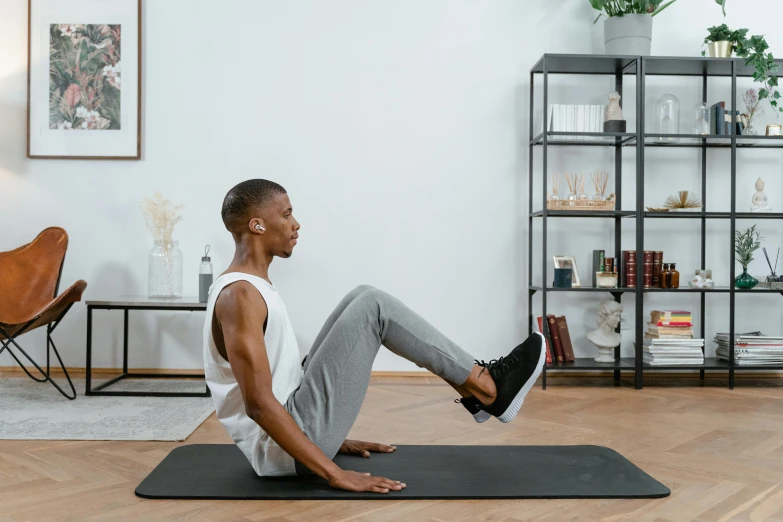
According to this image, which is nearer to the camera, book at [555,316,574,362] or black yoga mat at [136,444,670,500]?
black yoga mat at [136,444,670,500]

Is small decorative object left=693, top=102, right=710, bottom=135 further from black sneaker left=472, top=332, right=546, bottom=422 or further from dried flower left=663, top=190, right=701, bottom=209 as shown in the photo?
black sneaker left=472, top=332, right=546, bottom=422

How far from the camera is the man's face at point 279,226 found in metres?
2.05

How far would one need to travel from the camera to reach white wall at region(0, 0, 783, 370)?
4.40 m

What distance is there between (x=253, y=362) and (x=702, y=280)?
3166 mm

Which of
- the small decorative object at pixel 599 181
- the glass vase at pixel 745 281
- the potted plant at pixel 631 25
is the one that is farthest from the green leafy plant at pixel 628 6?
the glass vase at pixel 745 281

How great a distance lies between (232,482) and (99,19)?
133 inches

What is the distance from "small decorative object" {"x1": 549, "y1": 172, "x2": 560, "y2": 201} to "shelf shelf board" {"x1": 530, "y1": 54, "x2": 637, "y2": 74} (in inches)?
25.1

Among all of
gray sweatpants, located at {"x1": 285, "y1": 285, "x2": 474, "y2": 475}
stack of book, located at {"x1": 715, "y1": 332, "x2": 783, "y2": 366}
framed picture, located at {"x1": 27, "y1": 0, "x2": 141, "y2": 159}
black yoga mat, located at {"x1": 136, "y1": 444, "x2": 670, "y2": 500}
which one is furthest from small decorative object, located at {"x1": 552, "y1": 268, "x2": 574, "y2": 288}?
framed picture, located at {"x1": 27, "y1": 0, "x2": 141, "y2": 159}

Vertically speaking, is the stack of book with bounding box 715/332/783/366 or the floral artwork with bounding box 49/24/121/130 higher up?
the floral artwork with bounding box 49/24/121/130

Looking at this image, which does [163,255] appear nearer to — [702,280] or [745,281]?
[702,280]

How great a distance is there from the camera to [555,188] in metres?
4.25

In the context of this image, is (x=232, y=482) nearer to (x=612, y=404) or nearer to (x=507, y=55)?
(x=612, y=404)

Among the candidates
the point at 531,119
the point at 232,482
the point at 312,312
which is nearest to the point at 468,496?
the point at 232,482

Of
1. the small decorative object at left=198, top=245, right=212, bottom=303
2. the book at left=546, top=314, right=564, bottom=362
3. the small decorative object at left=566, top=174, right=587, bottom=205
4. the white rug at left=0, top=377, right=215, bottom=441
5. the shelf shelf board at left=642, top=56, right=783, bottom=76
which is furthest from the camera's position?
the small decorative object at left=566, top=174, right=587, bottom=205
